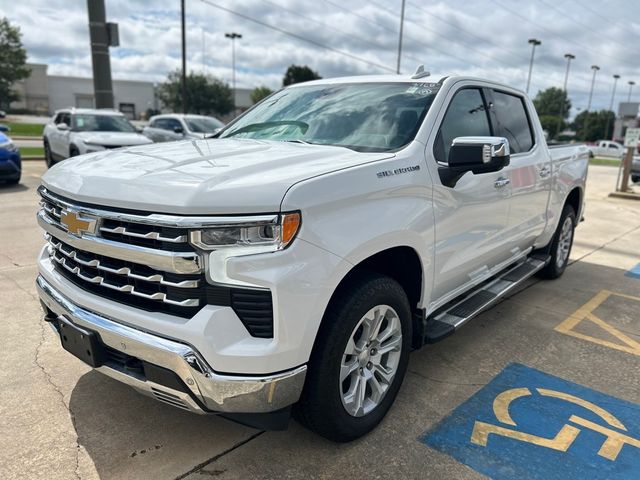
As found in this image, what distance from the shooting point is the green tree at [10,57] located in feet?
205

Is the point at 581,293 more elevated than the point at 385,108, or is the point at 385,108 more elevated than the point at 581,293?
the point at 385,108

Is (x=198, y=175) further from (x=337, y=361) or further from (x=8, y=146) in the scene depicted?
(x=8, y=146)

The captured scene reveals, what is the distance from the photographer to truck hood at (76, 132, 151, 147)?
11180 mm

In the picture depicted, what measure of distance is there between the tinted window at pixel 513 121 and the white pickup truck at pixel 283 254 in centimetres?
69

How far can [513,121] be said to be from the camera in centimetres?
437

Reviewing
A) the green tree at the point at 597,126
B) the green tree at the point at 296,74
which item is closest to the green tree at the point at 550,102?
the green tree at the point at 597,126

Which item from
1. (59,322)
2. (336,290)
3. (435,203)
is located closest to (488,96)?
(435,203)

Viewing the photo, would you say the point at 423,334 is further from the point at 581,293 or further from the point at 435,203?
the point at 581,293

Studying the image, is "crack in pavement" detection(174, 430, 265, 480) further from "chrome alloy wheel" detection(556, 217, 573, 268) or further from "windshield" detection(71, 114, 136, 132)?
"windshield" detection(71, 114, 136, 132)

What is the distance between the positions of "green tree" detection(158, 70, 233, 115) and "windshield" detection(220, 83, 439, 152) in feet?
207

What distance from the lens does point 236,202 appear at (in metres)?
2.02

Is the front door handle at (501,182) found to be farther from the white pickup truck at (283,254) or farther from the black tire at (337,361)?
the black tire at (337,361)

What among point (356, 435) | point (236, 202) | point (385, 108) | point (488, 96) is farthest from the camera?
point (488, 96)

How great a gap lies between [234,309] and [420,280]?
4.24ft
